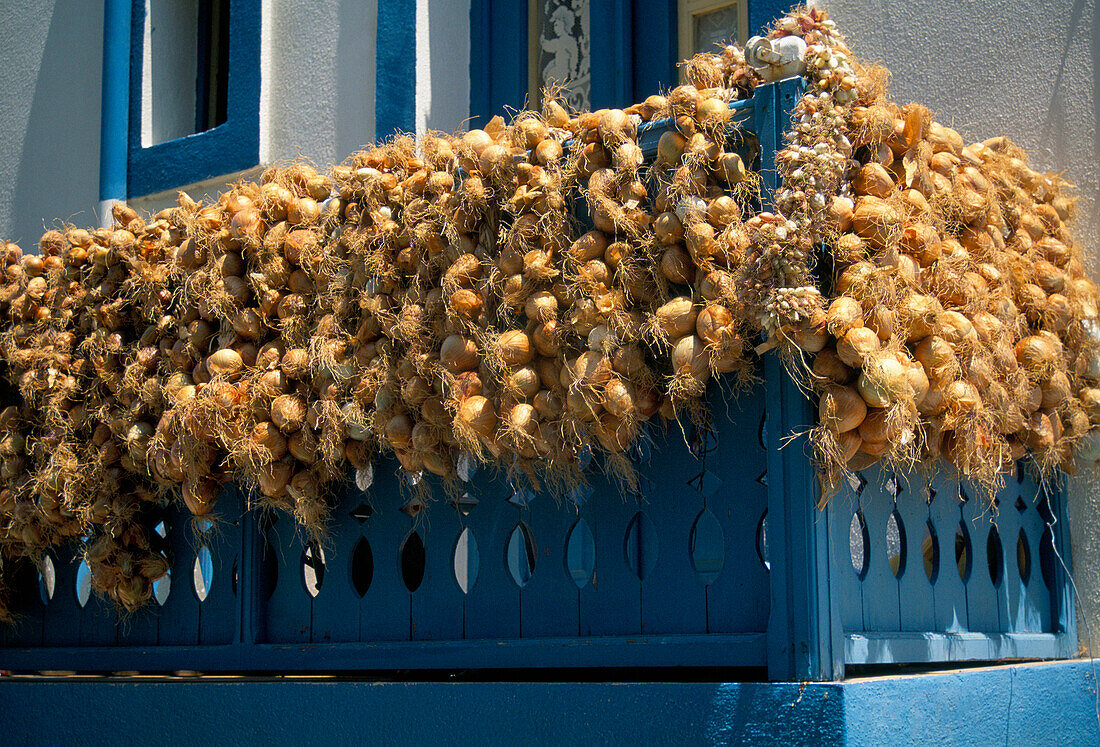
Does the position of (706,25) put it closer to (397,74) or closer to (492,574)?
(397,74)

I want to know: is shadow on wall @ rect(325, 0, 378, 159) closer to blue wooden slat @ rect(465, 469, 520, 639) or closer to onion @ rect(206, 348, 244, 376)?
onion @ rect(206, 348, 244, 376)

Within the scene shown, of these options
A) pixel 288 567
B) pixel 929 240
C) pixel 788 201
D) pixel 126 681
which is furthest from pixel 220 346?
pixel 929 240

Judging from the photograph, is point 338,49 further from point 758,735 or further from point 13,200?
point 758,735

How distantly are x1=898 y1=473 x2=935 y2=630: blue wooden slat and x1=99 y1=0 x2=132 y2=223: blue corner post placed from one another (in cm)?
458

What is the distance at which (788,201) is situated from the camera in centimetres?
260

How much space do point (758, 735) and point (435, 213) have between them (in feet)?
5.34

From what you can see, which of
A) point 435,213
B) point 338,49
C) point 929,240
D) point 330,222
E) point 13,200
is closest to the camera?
point 929,240

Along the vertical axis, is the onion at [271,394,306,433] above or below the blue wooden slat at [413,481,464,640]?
above

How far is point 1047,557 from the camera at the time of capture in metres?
3.77

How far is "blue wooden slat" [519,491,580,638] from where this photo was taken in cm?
316

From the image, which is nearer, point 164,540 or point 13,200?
point 164,540

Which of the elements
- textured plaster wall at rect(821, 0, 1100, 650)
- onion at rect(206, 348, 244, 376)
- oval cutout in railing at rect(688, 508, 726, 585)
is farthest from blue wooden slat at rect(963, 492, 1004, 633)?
onion at rect(206, 348, 244, 376)

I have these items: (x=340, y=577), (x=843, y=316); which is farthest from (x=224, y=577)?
(x=843, y=316)

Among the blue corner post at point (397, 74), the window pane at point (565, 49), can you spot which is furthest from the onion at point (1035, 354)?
the blue corner post at point (397, 74)
